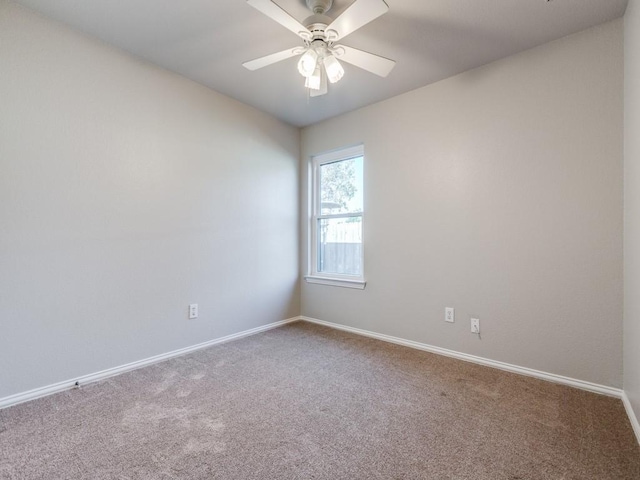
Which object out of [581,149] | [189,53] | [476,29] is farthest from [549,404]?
[189,53]

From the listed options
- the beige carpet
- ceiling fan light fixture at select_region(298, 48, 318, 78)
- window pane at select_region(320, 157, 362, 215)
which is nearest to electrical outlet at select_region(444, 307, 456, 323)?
the beige carpet

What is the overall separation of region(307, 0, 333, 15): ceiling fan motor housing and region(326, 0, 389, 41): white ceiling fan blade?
0.22m

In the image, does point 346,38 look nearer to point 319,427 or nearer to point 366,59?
point 366,59

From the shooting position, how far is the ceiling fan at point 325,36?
4.92 feet

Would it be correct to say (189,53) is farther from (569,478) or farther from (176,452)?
(569,478)

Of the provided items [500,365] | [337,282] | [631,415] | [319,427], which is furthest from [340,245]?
[631,415]

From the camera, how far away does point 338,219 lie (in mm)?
3582

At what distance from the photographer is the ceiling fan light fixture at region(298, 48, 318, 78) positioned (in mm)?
1796

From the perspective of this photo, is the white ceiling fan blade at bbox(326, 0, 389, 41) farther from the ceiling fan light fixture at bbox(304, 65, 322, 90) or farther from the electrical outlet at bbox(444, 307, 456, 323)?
the electrical outlet at bbox(444, 307, 456, 323)

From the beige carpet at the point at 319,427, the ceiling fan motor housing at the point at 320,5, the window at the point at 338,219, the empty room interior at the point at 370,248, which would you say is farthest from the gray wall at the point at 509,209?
the ceiling fan motor housing at the point at 320,5

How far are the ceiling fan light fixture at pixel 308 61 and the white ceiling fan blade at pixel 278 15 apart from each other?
84 mm

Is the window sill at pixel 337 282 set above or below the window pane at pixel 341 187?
below

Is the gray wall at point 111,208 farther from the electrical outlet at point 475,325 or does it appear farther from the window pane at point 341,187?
the electrical outlet at point 475,325

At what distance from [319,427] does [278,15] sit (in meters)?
2.16
